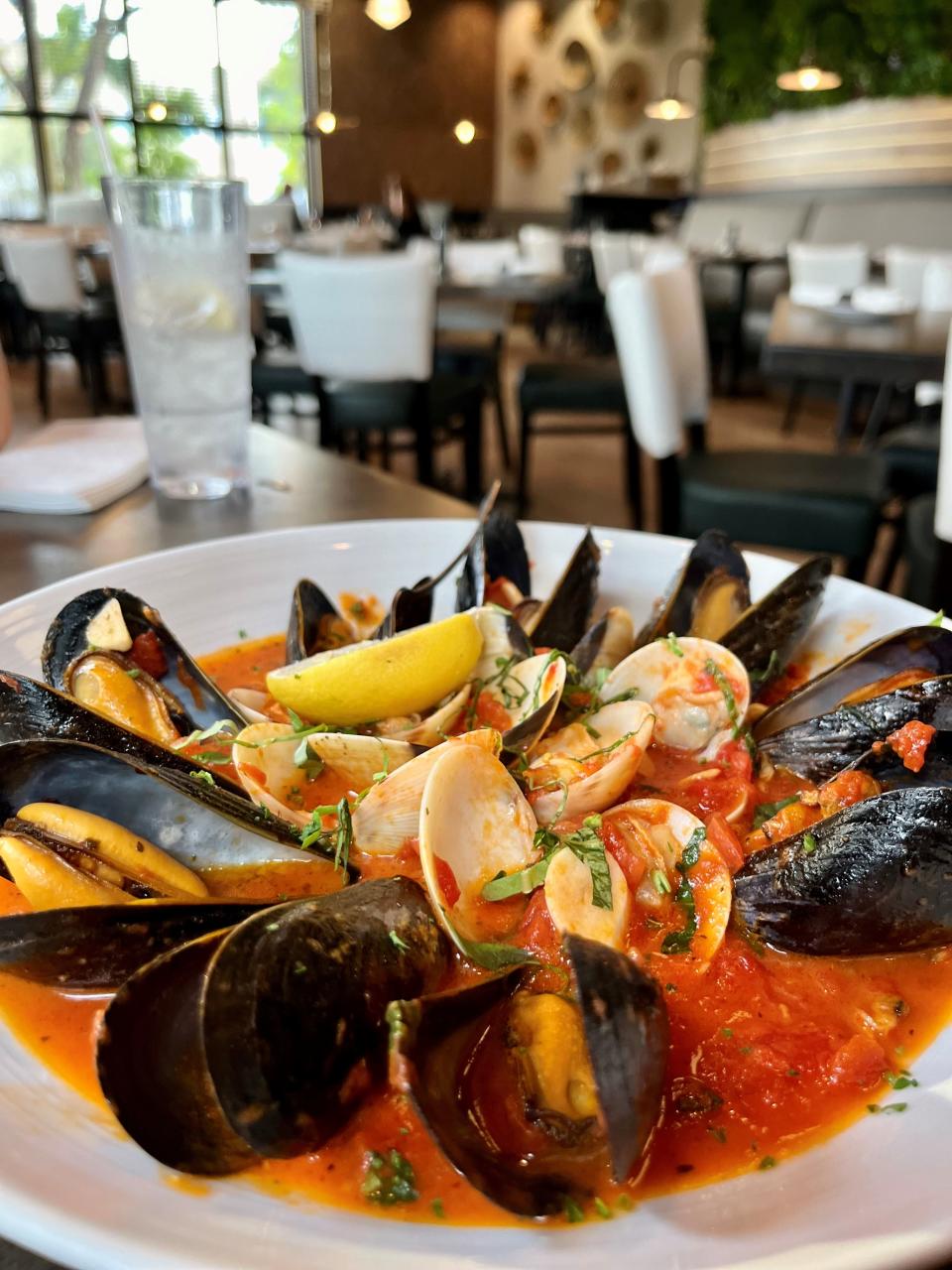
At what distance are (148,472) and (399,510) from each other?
0.62m

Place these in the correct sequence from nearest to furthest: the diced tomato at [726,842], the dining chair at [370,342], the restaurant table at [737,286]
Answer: the diced tomato at [726,842], the dining chair at [370,342], the restaurant table at [737,286]

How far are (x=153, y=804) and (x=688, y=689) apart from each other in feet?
2.15

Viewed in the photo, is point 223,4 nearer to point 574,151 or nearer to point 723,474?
point 574,151

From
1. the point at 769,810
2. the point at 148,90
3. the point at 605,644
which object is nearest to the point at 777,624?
the point at 605,644

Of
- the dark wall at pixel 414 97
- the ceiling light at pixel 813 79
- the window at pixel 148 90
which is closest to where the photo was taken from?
the ceiling light at pixel 813 79

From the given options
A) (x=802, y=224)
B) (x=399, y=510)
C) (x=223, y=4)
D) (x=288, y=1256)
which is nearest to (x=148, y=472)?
(x=399, y=510)

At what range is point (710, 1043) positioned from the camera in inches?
28.9

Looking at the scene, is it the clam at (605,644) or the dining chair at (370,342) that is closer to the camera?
the clam at (605,644)

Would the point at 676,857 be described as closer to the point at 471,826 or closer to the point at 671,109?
the point at 471,826

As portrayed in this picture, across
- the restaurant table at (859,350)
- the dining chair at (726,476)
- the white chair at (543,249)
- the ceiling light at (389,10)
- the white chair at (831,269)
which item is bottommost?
the dining chair at (726,476)

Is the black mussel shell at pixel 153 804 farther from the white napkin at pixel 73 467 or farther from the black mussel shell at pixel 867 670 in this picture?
the white napkin at pixel 73 467

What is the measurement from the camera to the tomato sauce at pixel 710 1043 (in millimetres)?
597

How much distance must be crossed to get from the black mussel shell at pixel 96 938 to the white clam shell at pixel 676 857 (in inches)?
15.9

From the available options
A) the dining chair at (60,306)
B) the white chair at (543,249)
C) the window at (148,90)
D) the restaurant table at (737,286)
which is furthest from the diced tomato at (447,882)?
the window at (148,90)
